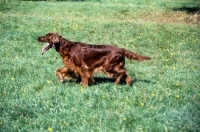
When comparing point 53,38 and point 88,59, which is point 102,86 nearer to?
point 88,59

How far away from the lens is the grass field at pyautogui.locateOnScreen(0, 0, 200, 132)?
4.88m

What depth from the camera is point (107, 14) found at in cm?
1777

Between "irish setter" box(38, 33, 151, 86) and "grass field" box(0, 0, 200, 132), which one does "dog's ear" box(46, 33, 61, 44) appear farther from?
"grass field" box(0, 0, 200, 132)

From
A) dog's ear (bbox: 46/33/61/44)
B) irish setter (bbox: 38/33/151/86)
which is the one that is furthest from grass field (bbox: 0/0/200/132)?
dog's ear (bbox: 46/33/61/44)

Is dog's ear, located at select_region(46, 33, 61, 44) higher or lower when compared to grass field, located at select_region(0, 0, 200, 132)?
higher

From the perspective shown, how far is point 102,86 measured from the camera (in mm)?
6637

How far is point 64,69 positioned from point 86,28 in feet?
23.2

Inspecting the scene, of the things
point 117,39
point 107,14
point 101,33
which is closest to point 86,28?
point 101,33

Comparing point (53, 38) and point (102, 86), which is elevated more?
point (53, 38)

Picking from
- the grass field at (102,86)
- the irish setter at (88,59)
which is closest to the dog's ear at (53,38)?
the irish setter at (88,59)

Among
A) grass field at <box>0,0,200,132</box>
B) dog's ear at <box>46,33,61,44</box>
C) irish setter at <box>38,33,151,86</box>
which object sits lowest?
grass field at <box>0,0,200,132</box>

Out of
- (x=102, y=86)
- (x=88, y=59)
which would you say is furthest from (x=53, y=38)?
(x=102, y=86)

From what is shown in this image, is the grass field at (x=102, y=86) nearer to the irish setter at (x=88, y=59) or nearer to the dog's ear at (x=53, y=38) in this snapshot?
the irish setter at (x=88, y=59)

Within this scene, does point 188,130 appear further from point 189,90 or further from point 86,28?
point 86,28
